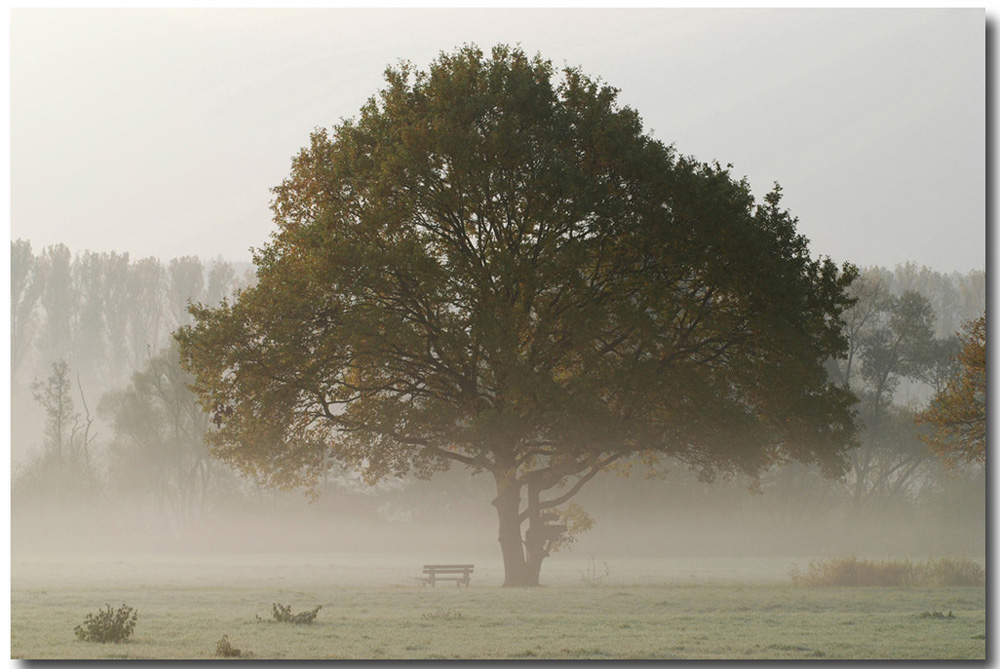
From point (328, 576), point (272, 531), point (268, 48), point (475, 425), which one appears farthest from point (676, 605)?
point (272, 531)

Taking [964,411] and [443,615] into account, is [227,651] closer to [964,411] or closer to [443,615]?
[443,615]

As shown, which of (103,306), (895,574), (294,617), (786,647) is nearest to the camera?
(786,647)

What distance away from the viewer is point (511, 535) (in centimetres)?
3173

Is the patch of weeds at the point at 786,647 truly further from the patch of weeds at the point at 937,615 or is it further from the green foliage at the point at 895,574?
the green foliage at the point at 895,574

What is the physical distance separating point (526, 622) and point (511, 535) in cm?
1008

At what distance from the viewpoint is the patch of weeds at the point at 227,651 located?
61.0 feet

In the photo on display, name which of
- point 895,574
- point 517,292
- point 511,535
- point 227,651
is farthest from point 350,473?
point 227,651

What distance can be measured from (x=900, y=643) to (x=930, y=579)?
14586mm

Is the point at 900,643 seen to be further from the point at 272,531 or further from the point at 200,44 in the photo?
the point at 272,531

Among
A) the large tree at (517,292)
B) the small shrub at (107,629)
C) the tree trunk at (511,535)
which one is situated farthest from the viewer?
the tree trunk at (511,535)

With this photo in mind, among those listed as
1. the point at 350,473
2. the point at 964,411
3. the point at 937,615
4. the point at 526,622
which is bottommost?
the point at 937,615

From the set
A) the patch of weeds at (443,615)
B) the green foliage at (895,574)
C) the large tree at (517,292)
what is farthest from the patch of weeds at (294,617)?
the green foliage at (895,574)

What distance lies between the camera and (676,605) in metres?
25.4

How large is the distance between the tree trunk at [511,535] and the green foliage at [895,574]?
29.0 feet
